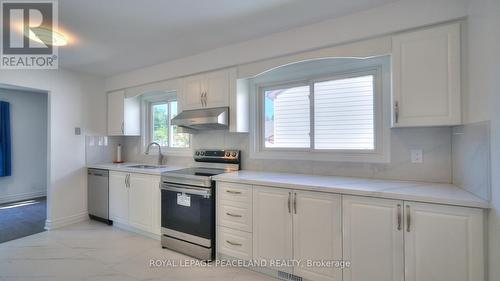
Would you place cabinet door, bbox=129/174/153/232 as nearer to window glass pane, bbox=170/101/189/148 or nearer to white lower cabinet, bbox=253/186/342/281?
window glass pane, bbox=170/101/189/148

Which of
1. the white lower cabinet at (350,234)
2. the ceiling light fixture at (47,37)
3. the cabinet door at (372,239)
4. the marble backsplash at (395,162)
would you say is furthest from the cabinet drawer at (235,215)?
the ceiling light fixture at (47,37)

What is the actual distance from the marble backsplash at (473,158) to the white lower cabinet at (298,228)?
862 millimetres

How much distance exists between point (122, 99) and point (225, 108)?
2.09 metres

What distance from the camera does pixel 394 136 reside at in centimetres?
225

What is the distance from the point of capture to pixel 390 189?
1.82 m

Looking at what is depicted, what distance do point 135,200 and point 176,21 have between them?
92.1 inches

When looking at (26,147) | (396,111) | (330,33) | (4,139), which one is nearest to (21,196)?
(26,147)

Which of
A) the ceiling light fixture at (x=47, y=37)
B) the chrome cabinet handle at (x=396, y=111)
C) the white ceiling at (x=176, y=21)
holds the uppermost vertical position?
the white ceiling at (x=176, y=21)

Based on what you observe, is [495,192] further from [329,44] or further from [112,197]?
[112,197]

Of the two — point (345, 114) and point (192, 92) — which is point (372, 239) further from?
point (192, 92)

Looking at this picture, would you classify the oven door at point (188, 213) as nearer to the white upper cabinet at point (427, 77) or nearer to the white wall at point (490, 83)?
the white upper cabinet at point (427, 77)

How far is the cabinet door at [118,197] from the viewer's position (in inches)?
136

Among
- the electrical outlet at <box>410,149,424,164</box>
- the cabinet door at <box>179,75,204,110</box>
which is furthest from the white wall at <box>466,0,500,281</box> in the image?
the cabinet door at <box>179,75,204,110</box>

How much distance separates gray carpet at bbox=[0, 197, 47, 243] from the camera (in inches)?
132
